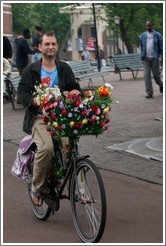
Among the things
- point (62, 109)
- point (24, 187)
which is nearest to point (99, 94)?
point (62, 109)

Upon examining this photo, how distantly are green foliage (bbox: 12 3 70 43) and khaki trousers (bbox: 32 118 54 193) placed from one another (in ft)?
208

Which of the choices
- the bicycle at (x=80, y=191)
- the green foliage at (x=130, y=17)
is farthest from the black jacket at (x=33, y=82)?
the green foliage at (x=130, y=17)

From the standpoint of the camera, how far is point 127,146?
1003 cm

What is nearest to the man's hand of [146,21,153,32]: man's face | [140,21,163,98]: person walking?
[140,21,163,98]: person walking

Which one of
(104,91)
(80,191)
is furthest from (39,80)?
(80,191)

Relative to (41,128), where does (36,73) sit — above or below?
above

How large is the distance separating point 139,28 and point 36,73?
3197 centimetres

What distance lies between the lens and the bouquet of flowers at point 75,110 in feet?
17.7

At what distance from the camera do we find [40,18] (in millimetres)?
76438

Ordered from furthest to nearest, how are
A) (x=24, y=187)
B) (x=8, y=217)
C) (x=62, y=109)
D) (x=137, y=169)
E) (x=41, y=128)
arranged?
(x=137, y=169) < (x=24, y=187) < (x=8, y=217) < (x=41, y=128) < (x=62, y=109)

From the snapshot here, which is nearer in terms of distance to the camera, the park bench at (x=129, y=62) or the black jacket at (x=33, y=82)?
the black jacket at (x=33, y=82)

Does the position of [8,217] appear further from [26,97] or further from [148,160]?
[148,160]

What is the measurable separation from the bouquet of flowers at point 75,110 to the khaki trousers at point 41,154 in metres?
0.24

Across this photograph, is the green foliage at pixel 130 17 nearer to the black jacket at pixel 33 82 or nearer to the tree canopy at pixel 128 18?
the tree canopy at pixel 128 18
